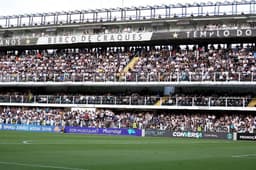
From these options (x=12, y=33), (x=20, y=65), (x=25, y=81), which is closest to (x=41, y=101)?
(x=25, y=81)

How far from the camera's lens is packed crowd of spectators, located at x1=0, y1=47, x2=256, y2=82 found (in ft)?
185

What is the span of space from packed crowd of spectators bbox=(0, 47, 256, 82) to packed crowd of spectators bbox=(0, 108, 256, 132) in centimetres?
403

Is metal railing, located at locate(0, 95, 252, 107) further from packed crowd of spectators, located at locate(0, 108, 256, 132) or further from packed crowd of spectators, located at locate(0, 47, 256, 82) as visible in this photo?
packed crowd of spectators, located at locate(0, 47, 256, 82)

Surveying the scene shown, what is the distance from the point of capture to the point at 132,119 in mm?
59094

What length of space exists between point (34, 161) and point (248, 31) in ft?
143

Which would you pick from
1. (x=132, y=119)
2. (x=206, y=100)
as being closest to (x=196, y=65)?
(x=206, y=100)

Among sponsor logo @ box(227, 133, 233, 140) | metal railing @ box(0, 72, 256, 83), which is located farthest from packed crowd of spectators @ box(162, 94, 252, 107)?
sponsor logo @ box(227, 133, 233, 140)

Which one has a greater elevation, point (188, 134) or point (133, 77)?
point (133, 77)

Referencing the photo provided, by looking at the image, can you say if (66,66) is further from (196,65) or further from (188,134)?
(188,134)

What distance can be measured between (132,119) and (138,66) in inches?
272

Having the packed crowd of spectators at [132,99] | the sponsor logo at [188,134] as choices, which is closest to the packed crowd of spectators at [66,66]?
the packed crowd of spectators at [132,99]

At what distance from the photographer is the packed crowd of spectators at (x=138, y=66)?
56484 mm

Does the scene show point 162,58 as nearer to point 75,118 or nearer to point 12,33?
point 75,118

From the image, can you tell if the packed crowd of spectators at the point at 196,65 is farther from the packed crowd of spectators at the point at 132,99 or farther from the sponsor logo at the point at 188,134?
the sponsor logo at the point at 188,134
